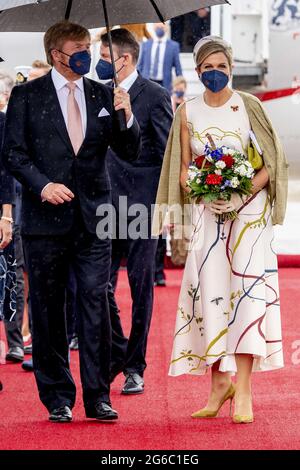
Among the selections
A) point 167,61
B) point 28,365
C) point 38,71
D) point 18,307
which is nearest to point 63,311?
point 28,365

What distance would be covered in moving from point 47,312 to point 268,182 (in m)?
1.32

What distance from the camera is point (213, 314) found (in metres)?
7.22

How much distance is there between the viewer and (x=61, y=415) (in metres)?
7.06

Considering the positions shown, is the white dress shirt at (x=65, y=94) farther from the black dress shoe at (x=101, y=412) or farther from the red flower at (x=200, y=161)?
the black dress shoe at (x=101, y=412)

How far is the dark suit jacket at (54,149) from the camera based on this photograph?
6.95 m

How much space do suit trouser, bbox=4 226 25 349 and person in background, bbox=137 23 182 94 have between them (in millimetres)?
9229

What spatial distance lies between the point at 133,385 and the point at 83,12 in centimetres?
217

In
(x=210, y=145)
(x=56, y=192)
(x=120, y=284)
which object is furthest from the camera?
(x=120, y=284)

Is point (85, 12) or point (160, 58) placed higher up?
point (85, 12)

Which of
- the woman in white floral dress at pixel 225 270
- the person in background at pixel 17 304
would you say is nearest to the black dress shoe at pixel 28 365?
the person in background at pixel 17 304

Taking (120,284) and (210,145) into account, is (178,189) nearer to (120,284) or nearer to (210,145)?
(210,145)

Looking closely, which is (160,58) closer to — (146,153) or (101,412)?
(146,153)

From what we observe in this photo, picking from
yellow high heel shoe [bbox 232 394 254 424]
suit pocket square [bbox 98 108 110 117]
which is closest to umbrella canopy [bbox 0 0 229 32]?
suit pocket square [bbox 98 108 110 117]

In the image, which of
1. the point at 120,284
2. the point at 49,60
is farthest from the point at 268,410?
the point at 120,284
